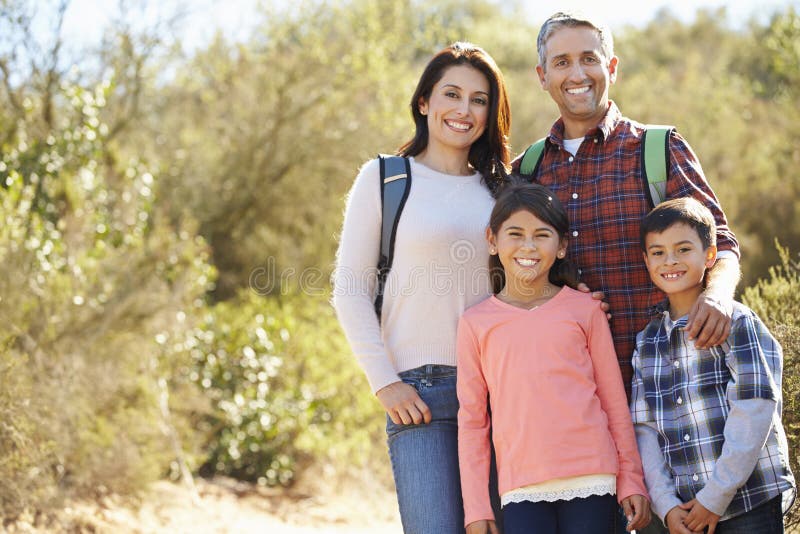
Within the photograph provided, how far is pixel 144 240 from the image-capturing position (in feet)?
26.3

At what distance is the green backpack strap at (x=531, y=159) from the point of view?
11.0 ft

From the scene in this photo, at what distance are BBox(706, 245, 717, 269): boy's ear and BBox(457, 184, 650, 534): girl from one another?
377 mm

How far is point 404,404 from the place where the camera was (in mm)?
2924

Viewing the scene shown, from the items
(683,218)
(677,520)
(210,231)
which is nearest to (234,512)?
(210,231)

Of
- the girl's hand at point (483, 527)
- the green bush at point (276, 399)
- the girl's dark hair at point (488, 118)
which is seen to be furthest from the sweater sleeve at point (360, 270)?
the green bush at point (276, 399)

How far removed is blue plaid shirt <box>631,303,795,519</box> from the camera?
8.63 feet

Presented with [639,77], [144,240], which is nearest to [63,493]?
[144,240]

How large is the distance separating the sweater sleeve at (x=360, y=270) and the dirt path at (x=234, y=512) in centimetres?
316

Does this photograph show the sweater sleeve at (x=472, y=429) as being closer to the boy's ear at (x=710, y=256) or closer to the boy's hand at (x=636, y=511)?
the boy's hand at (x=636, y=511)

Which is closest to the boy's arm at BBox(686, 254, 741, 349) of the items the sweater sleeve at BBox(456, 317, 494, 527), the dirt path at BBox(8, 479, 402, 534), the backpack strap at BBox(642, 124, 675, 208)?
the backpack strap at BBox(642, 124, 675, 208)

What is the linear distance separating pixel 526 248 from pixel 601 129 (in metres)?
0.57

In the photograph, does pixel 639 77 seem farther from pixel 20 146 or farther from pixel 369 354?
pixel 369 354

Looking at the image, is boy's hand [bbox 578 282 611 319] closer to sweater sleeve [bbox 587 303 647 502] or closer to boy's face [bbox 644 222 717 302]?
sweater sleeve [bbox 587 303 647 502]

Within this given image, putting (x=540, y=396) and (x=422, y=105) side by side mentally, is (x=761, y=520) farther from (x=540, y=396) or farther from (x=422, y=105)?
(x=422, y=105)
